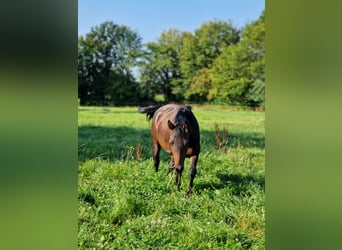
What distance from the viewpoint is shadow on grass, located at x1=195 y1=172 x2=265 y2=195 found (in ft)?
4.54

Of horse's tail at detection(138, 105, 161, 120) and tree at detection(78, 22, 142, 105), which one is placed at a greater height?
tree at detection(78, 22, 142, 105)

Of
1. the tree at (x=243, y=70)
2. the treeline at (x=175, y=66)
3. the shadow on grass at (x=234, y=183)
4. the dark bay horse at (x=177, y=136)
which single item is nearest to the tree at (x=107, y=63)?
the treeline at (x=175, y=66)

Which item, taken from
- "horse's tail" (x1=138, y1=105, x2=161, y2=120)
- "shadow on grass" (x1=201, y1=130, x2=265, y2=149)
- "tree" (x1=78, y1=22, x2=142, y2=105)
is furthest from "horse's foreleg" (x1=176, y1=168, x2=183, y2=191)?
"tree" (x1=78, y1=22, x2=142, y2=105)

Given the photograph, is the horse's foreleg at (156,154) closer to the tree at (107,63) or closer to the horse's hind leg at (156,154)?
the horse's hind leg at (156,154)

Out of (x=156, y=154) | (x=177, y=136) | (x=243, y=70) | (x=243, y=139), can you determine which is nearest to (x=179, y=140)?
(x=177, y=136)

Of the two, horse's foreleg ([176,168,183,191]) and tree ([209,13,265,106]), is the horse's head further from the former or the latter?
tree ([209,13,265,106])

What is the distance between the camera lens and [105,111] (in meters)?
1.49

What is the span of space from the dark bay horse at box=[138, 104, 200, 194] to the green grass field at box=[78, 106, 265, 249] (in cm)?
3

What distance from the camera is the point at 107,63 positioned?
1477 millimetres

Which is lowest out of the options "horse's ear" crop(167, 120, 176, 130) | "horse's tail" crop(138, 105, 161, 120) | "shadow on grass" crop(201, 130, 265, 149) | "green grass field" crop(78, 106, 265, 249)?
"green grass field" crop(78, 106, 265, 249)

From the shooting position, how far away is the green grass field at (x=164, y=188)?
1.28m

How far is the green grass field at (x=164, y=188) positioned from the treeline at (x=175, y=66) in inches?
2.7
